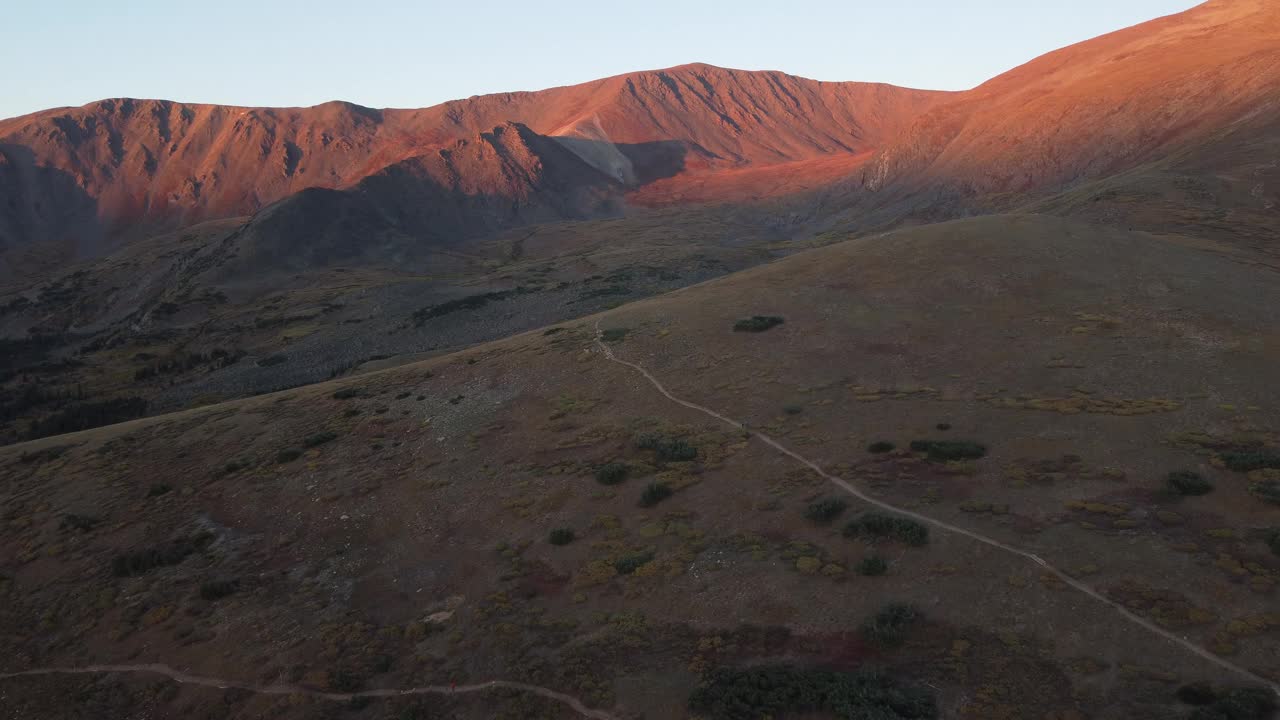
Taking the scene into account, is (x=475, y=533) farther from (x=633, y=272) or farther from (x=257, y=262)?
(x=257, y=262)

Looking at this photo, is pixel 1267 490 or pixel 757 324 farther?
pixel 757 324

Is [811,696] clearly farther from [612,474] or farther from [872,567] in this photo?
[612,474]

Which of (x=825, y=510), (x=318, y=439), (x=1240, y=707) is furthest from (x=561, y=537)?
(x=318, y=439)

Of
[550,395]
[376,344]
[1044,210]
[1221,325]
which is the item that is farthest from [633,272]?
[1221,325]

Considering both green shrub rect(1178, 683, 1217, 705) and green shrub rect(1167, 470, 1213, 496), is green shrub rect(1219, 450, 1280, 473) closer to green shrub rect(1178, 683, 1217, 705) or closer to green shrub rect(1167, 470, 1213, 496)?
green shrub rect(1167, 470, 1213, 496)

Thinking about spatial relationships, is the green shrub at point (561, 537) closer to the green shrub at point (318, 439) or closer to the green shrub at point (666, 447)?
the green shrub at point (666, 447)

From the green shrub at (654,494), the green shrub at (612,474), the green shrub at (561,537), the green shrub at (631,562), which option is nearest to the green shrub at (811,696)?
the green shrub at (631,562)

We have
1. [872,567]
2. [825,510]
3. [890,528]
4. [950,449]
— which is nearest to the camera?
[872,567]
